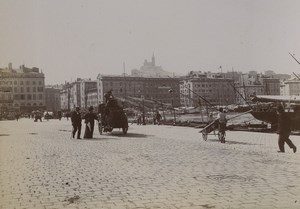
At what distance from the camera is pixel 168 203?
634 centimetres

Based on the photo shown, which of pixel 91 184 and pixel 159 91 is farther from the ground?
pixel 159 91

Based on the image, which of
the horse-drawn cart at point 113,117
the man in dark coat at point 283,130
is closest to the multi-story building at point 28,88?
the horse-drawn cart at point 113,117

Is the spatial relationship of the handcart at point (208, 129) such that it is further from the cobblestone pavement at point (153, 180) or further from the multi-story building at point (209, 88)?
the multi-story building at point (209, 88)

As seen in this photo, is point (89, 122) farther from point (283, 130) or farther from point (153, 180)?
point (153, 180)

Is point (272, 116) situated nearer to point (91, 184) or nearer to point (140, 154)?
point (140, 154)

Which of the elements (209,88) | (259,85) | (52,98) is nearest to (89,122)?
(209,88)

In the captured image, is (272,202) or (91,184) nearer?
(272,202)

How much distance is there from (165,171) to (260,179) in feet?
7.41

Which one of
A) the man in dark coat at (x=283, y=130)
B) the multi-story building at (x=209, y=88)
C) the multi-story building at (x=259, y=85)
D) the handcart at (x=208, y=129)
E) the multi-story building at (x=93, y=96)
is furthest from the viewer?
the multi-story building at (x=259, y=85)

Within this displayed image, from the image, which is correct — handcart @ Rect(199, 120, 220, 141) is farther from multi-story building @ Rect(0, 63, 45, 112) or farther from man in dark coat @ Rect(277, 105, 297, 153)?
multi-story building @ Rect(0, 63, 45, 112)

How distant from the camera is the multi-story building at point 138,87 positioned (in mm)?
129125

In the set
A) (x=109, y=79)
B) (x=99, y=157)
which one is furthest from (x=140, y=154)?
(x=109, y=79)

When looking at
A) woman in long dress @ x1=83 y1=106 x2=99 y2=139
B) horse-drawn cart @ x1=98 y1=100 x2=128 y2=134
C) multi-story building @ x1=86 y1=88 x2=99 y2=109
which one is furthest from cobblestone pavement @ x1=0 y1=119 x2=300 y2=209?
multi-story building @ x1=86 y1=88 x2=99 y2=109

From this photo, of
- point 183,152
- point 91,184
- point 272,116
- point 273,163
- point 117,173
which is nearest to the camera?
point 91,184
